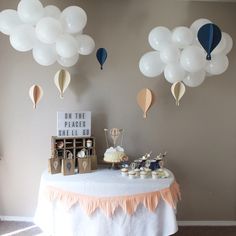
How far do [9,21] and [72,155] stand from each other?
3.58 feet

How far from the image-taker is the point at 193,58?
6.59 ft

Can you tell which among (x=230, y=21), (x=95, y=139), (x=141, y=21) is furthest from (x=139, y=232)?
(x=230, y=21)

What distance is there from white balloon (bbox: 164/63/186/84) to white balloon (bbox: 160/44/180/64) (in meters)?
0.04

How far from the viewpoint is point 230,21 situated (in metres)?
2.55

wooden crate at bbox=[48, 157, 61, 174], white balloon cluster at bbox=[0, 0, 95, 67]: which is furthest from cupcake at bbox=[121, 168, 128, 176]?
white balloon cluster at bbox=[0, 0, 95, 67]

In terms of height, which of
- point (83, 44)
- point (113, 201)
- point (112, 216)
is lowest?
point (112, 216)

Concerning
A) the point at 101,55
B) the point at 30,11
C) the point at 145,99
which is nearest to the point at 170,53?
the point at 145,99

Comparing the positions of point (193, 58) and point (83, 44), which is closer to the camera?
point (193, 58)

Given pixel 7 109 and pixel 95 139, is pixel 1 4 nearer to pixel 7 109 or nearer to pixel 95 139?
pixel 7 109

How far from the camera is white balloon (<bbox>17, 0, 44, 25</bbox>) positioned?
1.94 metres

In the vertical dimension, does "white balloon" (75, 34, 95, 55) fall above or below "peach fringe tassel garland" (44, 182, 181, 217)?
above

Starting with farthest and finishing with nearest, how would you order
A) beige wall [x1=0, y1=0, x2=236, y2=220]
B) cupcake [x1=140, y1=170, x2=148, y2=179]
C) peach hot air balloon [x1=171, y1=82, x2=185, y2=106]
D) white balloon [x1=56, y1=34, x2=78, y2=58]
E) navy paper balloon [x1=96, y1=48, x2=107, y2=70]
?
beige wall [x1=0, y1=0, x2=236, y2=220] < navy paper balloon [x1=96, y1=48, x2=107, y2=70] < peach hot air balloon [x1=171, y1=82, x2=185, y2=106] < cupcake [x1=140, y1=170, x2=148, y2=179] < white balloon [x1=56, y1=34, x2=78, y2=58]

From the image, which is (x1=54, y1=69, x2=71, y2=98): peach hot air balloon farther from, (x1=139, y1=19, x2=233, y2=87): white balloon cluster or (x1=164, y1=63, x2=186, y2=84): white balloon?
(x1=164, y1=63, x2=186, y2=84): white balloon

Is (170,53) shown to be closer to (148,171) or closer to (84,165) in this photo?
(148,171)
